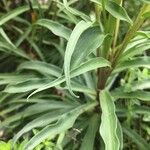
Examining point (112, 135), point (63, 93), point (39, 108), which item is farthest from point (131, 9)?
point (112, 135)

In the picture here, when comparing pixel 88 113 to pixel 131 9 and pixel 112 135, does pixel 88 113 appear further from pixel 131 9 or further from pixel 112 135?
pixel 131 9

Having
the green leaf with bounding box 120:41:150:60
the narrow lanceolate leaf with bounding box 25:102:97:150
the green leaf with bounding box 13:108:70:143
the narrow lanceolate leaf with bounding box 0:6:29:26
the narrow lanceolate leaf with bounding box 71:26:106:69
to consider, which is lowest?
the narrow lanceolate leaf with bounding box 25:102:97:150

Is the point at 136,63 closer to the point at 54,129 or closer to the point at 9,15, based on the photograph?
the point at 54,129

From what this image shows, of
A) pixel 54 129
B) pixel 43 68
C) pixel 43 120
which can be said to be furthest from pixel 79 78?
pixel 54 129

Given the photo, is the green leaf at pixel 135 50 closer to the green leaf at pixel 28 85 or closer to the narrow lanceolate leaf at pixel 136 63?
the narrow lanceolate leaf at pixel 136 63

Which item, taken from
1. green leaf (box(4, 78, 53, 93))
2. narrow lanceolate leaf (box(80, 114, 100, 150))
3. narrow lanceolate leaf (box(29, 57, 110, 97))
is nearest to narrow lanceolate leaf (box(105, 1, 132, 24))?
narrow lanceolate leaf (box(29, 57, 110, 97))

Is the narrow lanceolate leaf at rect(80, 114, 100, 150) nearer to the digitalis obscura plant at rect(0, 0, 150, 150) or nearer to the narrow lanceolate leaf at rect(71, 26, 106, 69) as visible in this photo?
the digitalis obscura plant at rect(0, 0, 150, 150)

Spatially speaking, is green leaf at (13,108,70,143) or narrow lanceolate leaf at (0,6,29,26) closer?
green leaf at (13,108,70,143)
